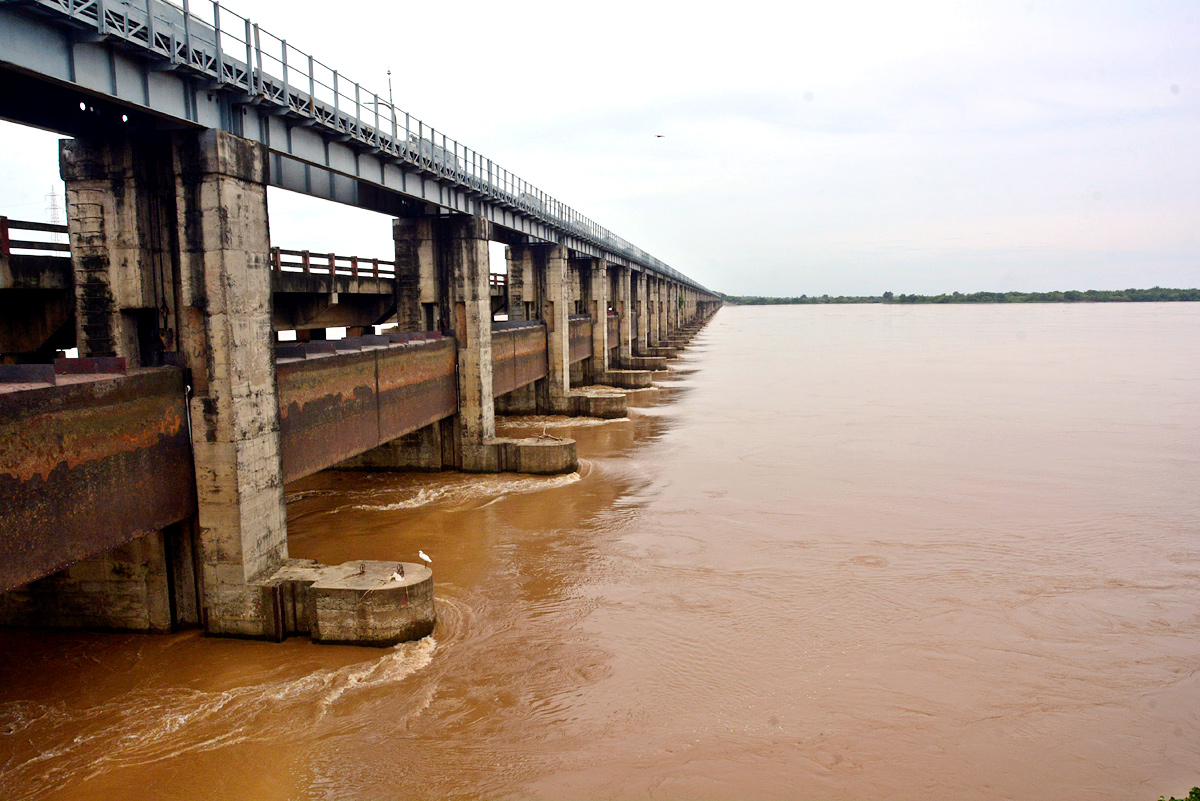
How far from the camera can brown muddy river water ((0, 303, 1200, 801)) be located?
8.98 metres

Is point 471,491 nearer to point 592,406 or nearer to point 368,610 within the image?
point 368,610

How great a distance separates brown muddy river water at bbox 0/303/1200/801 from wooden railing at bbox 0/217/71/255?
591 cm

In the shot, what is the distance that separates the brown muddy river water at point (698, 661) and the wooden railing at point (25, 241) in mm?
5913

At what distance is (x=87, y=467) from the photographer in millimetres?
10086

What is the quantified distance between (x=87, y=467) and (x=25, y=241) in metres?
5.18

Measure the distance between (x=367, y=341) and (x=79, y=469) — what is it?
929 cm

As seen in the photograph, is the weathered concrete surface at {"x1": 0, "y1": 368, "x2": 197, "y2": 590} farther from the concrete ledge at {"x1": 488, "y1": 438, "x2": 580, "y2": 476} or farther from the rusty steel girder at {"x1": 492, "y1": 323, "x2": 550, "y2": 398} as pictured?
the rusty steel girder at {"x1": 492, "y1": 323, "x2": 550, "y2": 398}

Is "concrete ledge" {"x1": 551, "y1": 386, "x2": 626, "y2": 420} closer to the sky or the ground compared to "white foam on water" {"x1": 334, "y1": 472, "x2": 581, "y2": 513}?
closer to the sky

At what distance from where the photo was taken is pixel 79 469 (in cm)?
995

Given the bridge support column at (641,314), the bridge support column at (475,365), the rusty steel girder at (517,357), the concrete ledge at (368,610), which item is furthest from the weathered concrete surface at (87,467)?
the bridge support column at (641,314)

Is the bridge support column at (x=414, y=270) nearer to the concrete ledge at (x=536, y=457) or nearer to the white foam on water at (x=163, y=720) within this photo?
the concrete ledge at (x=536, y=457)

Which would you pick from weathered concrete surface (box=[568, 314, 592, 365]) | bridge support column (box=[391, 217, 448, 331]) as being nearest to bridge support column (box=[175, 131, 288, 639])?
bridge support column (box=[391, 217, 448, 331])

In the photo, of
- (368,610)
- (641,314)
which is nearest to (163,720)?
(368,610)

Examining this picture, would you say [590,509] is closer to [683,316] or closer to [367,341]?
[367,341]
